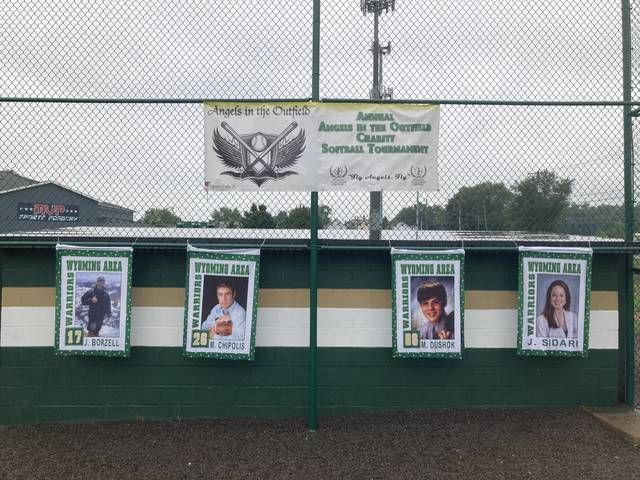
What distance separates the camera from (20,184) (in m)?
4.57

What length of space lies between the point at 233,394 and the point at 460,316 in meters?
2.19

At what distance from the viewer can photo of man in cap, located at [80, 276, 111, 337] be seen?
14.2 feet

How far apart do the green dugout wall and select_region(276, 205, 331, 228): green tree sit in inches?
10.7

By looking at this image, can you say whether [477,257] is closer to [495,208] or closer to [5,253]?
[495,208]

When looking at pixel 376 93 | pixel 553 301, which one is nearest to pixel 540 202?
pixel 553 301

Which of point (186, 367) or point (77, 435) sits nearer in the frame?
point (77, 435)

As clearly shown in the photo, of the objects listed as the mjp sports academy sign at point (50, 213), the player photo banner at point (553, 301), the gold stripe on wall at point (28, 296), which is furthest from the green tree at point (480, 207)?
the gold stripe on wall at point (28, 296)

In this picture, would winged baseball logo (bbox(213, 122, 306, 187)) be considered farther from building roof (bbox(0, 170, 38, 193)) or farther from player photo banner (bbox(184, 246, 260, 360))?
building roof (bbox(0, 170, 38, 193))

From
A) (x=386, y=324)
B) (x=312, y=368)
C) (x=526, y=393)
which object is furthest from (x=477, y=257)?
(x=312, y=368)

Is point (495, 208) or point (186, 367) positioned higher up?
point (495, 208)

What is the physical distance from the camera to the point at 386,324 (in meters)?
4.53

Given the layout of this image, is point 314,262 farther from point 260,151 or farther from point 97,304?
Result: point 97,304

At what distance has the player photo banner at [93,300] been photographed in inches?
170

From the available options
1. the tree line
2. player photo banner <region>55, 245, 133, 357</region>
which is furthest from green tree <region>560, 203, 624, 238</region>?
player photo banner <region>55, 245, 133, 357</region>
